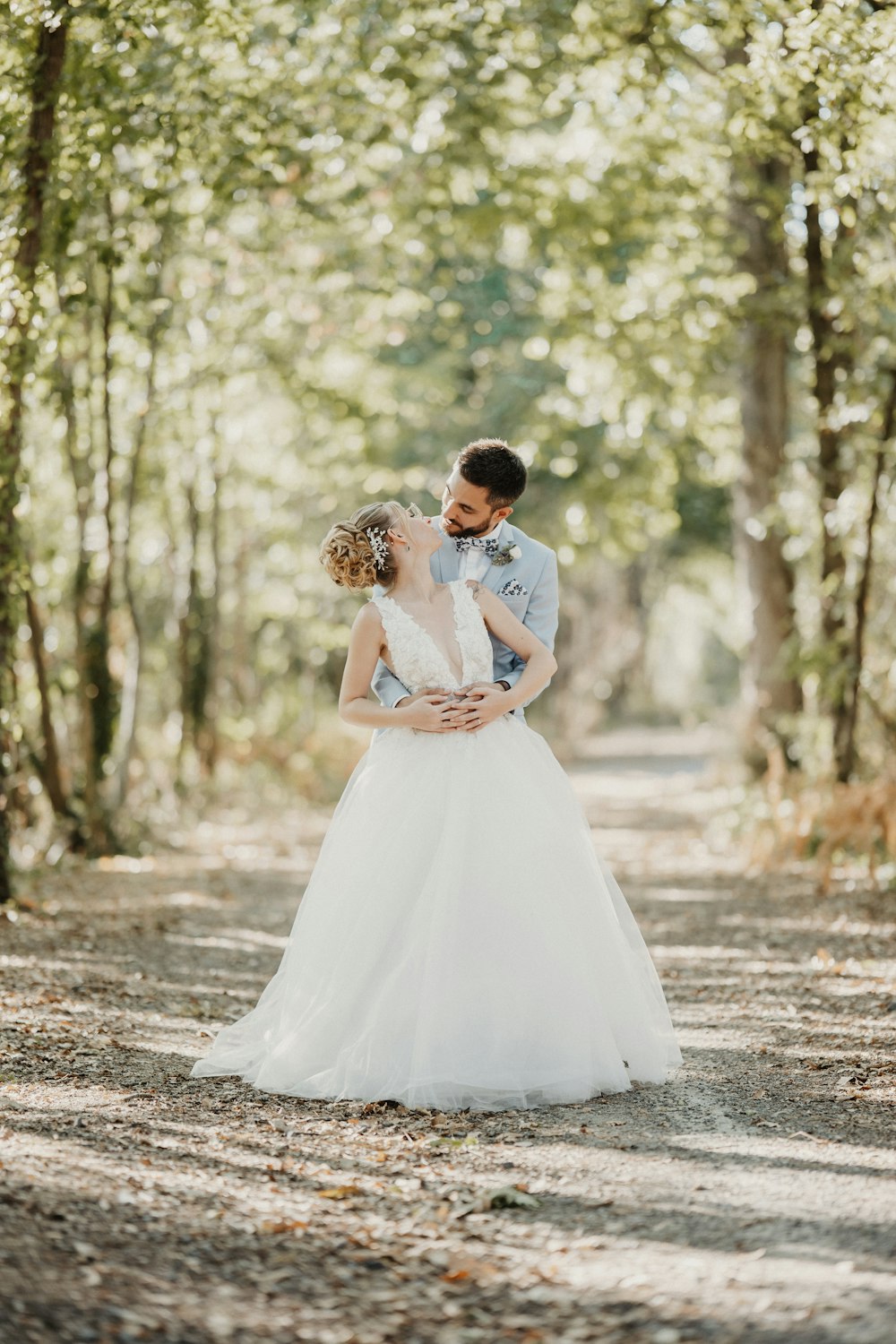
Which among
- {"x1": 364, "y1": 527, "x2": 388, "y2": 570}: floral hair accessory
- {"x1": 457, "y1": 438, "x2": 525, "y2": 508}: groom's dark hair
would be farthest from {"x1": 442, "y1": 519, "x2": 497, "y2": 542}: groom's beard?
{"x1": 364, "y1": 527, "x2": 388, "y2": 570}: floral hair accessory

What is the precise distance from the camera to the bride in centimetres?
496

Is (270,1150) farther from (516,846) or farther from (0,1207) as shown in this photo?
(516,846)

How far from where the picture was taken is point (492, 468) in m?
5.25

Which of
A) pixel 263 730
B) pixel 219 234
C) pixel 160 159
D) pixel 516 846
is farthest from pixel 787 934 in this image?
pixel 263 730

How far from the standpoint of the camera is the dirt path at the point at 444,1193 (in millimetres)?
3104

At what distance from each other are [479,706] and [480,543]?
719mm

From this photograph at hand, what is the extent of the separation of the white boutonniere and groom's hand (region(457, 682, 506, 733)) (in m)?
0.54

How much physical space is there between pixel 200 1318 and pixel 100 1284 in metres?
0.28

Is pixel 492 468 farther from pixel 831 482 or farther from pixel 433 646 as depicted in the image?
pixel 831 482

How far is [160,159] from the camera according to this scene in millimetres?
8969

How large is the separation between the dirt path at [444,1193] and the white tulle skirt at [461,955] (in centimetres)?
15

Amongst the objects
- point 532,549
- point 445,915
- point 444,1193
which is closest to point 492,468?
point 532,549

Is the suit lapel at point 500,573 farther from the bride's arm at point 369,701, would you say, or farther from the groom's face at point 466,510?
the bride's arm at point 369,701

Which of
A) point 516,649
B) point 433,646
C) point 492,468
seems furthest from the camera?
point 516,649
